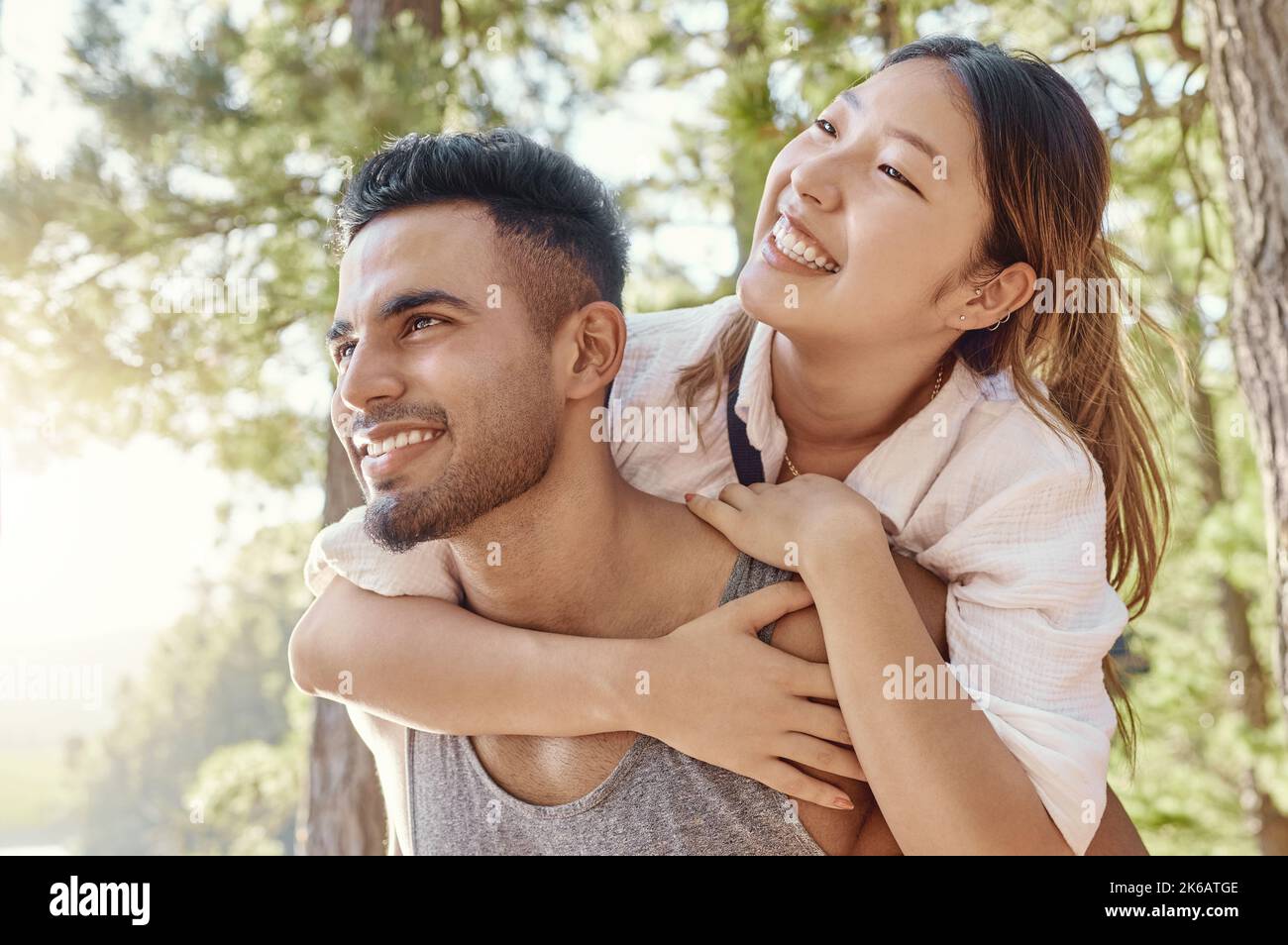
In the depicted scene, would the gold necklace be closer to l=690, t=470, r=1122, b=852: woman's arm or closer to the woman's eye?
l=690, t=470, r=1122, b=852: woman's arm

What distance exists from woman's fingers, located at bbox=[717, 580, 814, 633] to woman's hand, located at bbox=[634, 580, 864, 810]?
0.16 ft

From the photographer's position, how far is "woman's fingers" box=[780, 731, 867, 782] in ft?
6.57

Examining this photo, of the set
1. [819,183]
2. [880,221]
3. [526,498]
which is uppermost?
[819,183]

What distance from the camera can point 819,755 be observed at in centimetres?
201

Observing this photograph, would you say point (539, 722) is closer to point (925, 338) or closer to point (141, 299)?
point (925, 338)

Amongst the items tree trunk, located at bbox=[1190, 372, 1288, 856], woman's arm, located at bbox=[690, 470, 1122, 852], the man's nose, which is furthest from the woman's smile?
tree trunk, located at bbox=[1190, 372, 1288, 856]

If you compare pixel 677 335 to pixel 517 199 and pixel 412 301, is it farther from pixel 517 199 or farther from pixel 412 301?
pixel 412 301

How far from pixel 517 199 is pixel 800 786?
3.94ft

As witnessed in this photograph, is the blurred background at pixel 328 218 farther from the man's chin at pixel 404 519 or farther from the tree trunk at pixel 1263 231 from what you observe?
the man's chin at pixel 404 519

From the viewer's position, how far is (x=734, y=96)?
358 centimetres

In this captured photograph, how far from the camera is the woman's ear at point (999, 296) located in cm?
231

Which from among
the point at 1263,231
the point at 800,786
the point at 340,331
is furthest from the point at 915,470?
the point at 1263,231

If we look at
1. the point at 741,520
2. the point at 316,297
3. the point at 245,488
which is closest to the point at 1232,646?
the point at 245,488
